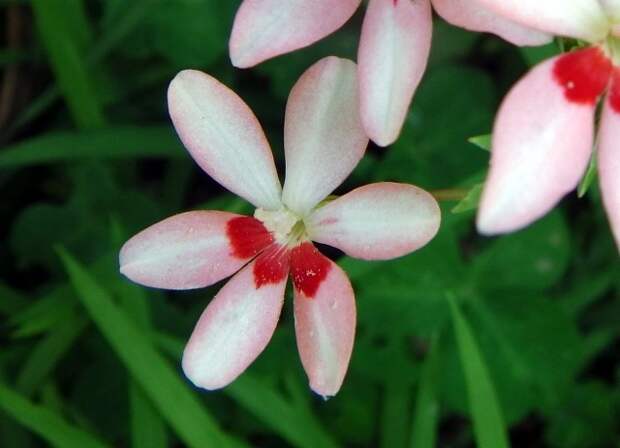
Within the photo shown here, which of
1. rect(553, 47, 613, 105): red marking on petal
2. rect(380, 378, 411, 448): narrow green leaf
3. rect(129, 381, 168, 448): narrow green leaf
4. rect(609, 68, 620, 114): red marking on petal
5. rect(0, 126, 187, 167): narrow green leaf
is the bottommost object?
rect(380, 378, 411, 448): narrow green leaf

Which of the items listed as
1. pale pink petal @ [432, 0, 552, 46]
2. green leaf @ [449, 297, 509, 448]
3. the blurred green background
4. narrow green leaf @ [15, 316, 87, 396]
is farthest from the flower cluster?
narrow green leaf @ [15, 316, 87, 396]

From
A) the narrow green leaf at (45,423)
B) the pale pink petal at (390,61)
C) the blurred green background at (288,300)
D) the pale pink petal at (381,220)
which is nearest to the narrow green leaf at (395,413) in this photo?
the blurred green background at (288,300)

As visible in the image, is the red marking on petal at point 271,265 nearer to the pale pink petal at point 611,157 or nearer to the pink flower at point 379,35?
→ the pink flower at point 379,35

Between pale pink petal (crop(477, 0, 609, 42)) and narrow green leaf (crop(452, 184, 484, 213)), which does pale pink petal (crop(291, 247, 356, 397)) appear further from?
pale pink petal (crop(477, 0, 609, 42))

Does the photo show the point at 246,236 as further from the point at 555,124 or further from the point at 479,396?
the point at 479,396

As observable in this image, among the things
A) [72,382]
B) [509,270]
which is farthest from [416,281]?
[72,382]

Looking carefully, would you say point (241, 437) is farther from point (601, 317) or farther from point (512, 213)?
point (512, 213)
